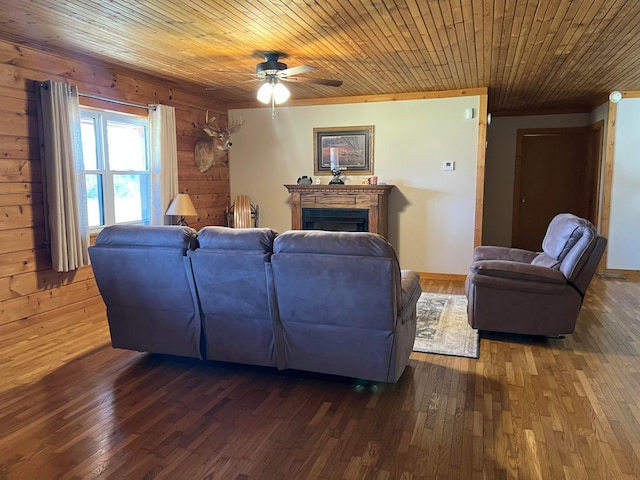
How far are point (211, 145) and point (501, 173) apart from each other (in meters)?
4.60

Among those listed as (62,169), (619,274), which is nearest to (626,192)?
(619,274)

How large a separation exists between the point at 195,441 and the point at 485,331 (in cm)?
257

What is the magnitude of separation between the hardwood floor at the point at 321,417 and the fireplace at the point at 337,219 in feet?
8.88

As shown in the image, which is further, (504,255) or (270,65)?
(504,255)

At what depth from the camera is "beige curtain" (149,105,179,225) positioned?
5133 millimetres

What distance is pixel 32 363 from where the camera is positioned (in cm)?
331

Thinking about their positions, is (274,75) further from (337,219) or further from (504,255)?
(504,255)

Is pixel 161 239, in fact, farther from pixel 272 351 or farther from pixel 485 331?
pixel 485 331

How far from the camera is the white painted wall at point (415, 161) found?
5.81m

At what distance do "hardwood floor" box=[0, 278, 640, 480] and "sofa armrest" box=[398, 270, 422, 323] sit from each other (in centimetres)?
49

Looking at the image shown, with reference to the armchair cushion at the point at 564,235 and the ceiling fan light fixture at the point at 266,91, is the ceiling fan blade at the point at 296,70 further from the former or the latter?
the armchair cushion at the point at 564,235

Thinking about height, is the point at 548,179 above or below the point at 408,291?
above

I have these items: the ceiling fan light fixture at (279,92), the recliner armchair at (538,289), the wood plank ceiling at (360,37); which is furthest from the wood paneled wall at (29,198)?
the recliner armchair at (538,289)

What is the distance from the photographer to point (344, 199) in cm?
593
